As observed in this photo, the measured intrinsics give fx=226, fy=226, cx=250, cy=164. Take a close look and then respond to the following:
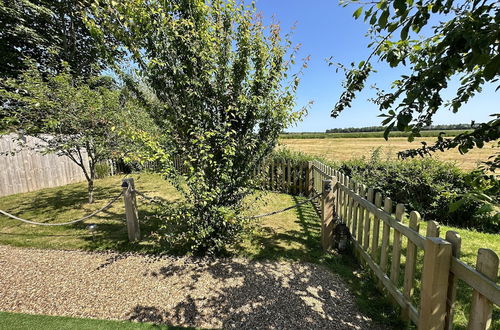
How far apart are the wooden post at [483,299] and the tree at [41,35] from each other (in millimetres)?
14071

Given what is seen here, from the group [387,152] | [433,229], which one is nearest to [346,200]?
[433,229]

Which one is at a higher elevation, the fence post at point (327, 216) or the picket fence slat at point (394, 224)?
the picket fence slat at point (394, 224)

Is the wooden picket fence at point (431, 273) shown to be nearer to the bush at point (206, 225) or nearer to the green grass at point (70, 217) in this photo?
the bush at point (206, 225)

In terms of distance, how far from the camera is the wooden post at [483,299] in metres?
1.40

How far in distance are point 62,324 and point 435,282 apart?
3.66 metres

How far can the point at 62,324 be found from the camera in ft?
8.09

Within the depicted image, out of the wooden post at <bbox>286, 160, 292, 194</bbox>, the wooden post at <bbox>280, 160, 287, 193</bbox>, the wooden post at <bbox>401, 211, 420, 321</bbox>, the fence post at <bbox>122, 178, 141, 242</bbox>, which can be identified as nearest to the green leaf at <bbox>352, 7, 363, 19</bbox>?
the wooden post at <bbox>401, 211, 420, 321</bbox>

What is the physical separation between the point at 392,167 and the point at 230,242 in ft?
15.5

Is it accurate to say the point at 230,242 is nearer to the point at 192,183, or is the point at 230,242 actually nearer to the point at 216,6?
the point at 192,183

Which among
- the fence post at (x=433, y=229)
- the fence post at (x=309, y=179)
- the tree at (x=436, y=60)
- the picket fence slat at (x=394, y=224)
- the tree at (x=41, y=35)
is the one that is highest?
the tree at (x=41, y=35)

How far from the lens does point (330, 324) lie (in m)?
2.44

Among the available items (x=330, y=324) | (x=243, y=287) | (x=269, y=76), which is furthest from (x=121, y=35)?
(x=330, y=324)

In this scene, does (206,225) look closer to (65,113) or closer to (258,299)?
(258,299)

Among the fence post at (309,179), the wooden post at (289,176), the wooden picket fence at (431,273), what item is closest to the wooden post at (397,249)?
the wooden picket fence at (431,273)
